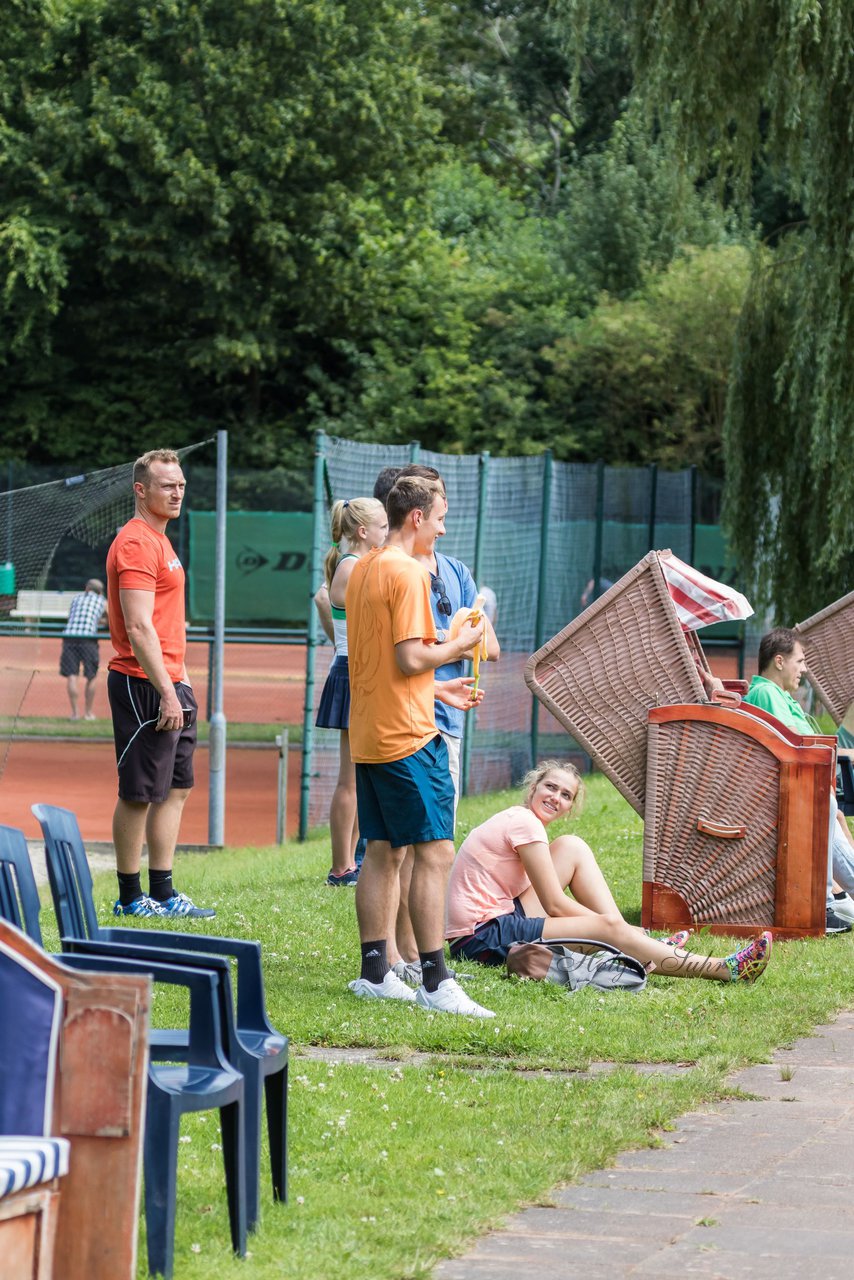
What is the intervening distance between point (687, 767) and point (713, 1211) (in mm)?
4114

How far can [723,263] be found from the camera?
27984mm

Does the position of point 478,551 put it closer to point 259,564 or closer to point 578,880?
point 578,880

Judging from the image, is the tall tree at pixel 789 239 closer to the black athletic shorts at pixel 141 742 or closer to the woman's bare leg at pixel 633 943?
the black athletic shorts at pixel 141 742

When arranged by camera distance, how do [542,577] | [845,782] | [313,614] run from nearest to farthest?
[845,782] < [313,614] < [542,577]

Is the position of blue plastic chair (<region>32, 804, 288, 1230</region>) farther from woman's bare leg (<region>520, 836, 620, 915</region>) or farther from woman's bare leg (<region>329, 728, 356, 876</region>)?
woman's bare leg (<region>329, 728, 356, 876</region>)

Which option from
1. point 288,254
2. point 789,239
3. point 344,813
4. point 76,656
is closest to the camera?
point 344,813

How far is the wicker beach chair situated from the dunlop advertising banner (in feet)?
55.4

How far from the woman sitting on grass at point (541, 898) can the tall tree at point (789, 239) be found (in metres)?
8.20

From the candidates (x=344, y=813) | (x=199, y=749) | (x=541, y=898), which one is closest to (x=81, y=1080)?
(x=541, y=898)

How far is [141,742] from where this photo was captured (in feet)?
27.0

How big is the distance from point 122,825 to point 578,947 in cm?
234

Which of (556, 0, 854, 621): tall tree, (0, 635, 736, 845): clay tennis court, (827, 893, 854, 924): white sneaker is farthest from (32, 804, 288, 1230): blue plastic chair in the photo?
(556, 0, 854, 621): tall tree

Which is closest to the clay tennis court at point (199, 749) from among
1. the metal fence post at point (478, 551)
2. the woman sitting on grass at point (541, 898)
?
the metal fence post at point (478, 551)

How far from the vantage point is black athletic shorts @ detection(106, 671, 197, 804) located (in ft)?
26.9
